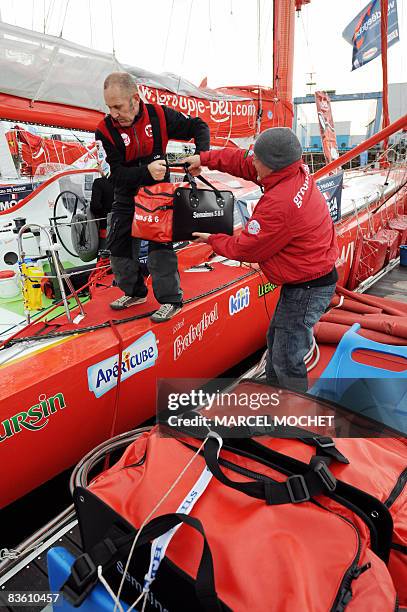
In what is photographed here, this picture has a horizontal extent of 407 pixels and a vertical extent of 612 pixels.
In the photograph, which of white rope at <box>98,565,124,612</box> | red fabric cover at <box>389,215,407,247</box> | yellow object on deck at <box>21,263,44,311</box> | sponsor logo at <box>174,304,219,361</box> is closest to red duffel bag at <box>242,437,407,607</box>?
white rope at <box>98,565,124,612</box>

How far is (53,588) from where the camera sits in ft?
4.06

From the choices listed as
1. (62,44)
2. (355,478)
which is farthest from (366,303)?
(62,44)

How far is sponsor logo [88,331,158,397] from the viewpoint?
7.02 ft

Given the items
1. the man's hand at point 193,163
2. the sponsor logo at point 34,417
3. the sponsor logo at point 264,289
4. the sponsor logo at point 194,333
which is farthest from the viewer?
the sponsor logo at point 264,289

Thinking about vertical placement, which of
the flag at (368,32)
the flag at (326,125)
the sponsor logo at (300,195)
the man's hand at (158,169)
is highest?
the flag at (368,32)

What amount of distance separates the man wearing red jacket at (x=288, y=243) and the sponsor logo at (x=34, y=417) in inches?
40.1

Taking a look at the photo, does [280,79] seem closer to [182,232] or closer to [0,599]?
[182,232]

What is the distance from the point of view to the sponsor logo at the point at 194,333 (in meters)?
2.62

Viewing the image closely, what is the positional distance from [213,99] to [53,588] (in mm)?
3595

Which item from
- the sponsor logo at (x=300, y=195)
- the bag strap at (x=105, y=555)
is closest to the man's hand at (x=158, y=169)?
the sponsor logo at (x=300, y=195)

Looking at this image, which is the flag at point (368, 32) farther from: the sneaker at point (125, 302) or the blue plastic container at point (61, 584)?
the blue plastic container at point (61, 584)

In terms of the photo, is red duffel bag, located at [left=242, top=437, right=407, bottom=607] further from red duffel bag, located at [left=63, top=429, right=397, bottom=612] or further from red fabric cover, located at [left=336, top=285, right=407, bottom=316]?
red fabric cover, located at [left=336, top=285, right=407, bottom=316]

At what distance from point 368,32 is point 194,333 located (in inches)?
296

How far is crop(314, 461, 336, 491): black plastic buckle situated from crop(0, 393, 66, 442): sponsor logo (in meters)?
1.24
